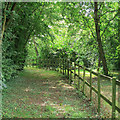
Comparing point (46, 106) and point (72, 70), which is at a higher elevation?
point (72, 70)

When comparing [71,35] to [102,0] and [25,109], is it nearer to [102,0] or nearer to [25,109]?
[102,0]

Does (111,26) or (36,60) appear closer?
(111,26)

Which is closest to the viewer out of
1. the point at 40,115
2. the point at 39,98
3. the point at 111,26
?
the point at 40,115

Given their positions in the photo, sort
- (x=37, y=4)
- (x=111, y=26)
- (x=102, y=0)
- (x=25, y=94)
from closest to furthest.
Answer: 1. (x=25, y=94)
2. (x=37, y=4)
3. (x=102, y=0)
4. (x=111, y=26)

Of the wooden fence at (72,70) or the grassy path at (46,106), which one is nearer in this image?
the grassy path at (46,106)

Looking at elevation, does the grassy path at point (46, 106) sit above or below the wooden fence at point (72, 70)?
below

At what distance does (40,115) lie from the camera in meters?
3.79

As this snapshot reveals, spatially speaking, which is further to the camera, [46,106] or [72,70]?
[72,70]

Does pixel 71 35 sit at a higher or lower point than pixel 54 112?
higher

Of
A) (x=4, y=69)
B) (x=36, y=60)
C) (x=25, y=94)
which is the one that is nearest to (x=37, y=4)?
(x=4, y=69)

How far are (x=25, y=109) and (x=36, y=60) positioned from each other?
14.1m

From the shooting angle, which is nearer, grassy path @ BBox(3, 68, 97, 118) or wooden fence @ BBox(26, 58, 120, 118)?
grassy path @ BBox(3, 68, 97, 118)

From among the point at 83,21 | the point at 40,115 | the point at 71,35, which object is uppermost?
the point at 83,21

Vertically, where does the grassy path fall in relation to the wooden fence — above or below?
below
